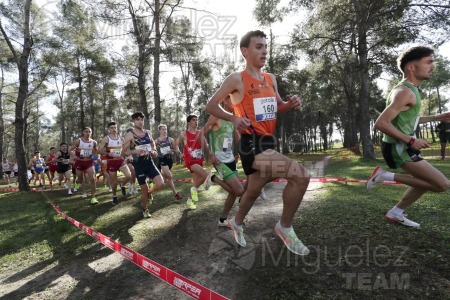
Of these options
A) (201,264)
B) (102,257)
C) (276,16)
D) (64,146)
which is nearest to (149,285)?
(201,264)

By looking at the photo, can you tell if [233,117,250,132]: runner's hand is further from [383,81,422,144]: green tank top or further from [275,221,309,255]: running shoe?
[383,81,422,144]: green tank top

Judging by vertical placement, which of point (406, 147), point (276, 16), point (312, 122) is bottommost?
point (406, 147)

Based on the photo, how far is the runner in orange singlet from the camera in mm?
3270

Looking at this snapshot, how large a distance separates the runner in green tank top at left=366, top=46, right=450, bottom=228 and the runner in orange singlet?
52.9 inches

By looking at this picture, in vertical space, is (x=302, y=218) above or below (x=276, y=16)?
below

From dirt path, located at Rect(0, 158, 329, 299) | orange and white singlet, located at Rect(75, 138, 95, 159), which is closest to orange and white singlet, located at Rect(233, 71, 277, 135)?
dirt path, located at Rect(0, 158, 329, 299)

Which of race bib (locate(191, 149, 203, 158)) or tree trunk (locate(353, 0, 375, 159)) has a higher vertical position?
tree trunk (locate(353, 0, 375, 159))

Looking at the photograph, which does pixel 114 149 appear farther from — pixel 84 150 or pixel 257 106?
pixel 257 106

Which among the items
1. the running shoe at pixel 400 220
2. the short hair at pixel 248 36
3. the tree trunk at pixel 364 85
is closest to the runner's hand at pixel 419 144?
the running shoe at pixel 400 220

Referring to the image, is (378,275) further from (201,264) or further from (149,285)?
(149,285)

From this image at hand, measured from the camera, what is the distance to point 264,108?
11.5 ft

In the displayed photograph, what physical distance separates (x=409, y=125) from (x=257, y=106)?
2.10 meters

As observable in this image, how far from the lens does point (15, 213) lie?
884 centimetres

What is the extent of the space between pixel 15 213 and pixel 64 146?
5.22m
